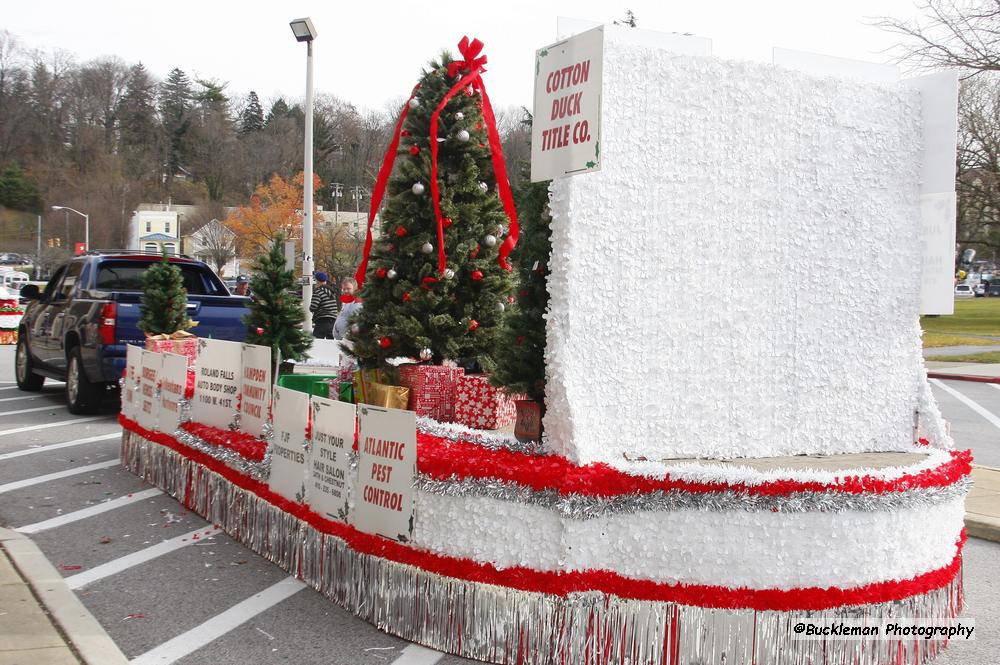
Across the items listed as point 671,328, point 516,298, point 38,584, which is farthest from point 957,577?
point 38,584

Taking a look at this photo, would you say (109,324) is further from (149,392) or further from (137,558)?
(137,558)

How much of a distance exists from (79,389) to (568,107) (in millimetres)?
9283

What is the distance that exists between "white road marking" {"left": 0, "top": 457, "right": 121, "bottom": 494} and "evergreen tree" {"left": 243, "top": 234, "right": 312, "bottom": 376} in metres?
2.18

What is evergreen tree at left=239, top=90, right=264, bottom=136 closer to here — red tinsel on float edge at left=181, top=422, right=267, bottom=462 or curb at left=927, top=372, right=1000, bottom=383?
curb at left=927, top=372, right=1000, bottom=383

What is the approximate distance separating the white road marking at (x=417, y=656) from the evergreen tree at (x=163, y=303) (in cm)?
617

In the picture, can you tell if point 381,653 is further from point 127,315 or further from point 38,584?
point 127,315

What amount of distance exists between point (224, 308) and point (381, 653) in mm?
8248

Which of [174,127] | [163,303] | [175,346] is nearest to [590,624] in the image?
[175,346]

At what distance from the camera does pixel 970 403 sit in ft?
51.6

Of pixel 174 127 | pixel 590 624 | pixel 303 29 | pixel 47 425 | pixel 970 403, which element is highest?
pixel 174 127

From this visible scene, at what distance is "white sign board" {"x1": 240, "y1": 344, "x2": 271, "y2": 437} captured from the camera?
240 inches

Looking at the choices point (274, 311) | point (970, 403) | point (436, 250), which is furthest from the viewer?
point (970, 403)

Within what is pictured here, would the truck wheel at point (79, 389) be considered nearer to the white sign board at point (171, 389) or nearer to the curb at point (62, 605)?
the white sign board at point (171, 389)

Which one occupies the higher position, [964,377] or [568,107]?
[568,107]
